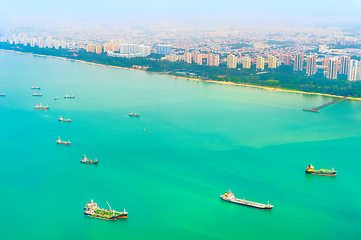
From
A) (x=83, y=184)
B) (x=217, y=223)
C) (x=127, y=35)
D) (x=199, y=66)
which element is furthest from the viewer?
(x=127, y=35)

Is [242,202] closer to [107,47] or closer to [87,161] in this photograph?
[87,161]

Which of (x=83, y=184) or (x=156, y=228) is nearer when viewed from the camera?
(x=156, y=228)

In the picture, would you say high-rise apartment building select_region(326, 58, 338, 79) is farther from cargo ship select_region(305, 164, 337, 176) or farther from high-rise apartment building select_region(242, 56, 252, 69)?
cargo ship select_region(305, 164, 337, 176)

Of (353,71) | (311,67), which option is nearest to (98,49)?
(311,67)

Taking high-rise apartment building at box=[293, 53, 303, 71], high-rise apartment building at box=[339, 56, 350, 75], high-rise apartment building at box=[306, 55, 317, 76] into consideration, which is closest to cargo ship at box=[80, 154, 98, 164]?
high-rise apartment building at box=[306, 55, 317, 76]

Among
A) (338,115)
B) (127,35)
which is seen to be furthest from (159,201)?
(127,35)

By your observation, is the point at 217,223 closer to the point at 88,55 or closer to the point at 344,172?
the point at 344,172
